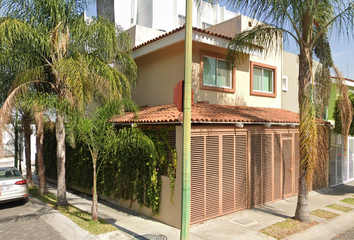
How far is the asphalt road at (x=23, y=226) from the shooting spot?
22.7 feet

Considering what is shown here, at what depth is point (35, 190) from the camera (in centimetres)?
1173

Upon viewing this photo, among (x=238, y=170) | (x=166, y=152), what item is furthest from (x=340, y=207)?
(x=166, y=152)

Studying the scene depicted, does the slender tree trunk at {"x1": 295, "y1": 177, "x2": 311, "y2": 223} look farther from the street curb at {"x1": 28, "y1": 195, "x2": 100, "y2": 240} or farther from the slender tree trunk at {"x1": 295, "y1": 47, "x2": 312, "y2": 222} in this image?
A: the street curb at {"x1": 28, "y1": 195, "x2": 100, "y2": 240}

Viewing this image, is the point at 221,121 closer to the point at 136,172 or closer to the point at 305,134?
the point at 305,134

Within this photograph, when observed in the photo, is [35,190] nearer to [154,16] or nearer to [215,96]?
[215,96]

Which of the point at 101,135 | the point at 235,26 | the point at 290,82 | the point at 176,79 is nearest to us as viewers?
the point at 101,135

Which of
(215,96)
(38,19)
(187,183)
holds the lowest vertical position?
(187,183)

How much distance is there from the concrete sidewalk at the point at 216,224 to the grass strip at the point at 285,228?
162 mm

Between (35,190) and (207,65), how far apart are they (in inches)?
349

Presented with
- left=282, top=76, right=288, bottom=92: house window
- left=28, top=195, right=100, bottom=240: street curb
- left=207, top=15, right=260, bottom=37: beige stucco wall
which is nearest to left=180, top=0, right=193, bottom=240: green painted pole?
left=28, top=195, right=100, bottom=240: street curb

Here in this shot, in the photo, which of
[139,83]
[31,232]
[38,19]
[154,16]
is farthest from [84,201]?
[154,16]

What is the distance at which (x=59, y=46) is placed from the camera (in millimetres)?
8828

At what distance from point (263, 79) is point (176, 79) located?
4672 mm

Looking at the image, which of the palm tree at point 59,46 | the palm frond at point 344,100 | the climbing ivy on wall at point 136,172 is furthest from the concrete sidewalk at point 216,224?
the palm frond at point 344,100
